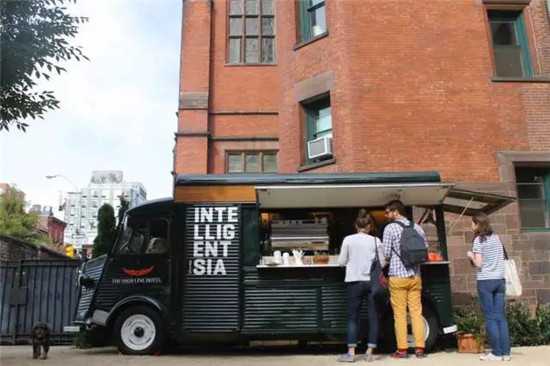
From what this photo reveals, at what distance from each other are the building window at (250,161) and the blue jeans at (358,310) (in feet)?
37.1

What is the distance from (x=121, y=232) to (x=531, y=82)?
1047cm

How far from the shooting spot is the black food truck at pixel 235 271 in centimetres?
892

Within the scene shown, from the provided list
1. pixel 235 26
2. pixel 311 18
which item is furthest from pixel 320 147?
pixel 235 26

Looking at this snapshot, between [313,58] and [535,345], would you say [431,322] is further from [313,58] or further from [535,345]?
[313,58]

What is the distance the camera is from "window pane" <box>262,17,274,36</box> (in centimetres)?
2089

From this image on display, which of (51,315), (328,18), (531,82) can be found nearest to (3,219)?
(51,315)

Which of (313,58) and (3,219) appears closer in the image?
(313,58)

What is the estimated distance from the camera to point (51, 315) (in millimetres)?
14125

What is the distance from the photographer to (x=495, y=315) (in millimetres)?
8023

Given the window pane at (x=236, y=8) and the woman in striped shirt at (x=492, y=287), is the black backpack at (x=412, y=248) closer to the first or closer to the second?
the woman in striped shirt at (x=492, y=287)

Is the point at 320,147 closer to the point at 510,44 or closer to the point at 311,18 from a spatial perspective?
the point at 311,18

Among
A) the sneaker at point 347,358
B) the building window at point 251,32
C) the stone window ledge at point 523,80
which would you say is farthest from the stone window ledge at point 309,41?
the sneaker at point 347,358

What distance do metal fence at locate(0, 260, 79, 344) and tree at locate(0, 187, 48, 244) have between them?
43135 mm

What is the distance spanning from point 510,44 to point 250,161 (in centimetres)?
915
